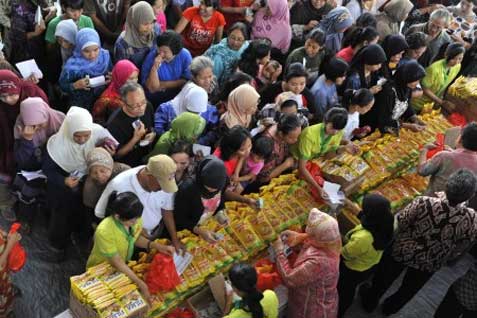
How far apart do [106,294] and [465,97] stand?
4477 mm

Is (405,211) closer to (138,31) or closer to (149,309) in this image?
(149,309)

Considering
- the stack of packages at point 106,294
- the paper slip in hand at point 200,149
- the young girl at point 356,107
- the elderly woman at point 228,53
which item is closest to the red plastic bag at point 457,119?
the young girl at point 356,107

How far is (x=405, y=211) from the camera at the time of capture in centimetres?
368

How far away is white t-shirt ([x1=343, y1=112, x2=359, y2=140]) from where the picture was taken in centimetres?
464

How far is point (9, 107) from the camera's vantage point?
12.8 ft

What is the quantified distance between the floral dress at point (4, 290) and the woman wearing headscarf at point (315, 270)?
1760 mm

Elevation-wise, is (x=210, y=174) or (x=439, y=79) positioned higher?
(x=210, y=174)

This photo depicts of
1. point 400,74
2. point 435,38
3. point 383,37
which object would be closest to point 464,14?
point 435,38

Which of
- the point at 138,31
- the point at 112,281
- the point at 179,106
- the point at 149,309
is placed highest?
the point at 138,31

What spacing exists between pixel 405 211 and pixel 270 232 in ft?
3.22

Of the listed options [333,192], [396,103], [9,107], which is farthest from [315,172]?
[9,107]

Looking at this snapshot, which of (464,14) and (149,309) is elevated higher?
(464,14)

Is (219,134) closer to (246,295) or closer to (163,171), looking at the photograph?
(163,171)

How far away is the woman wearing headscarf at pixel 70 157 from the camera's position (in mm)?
3564
